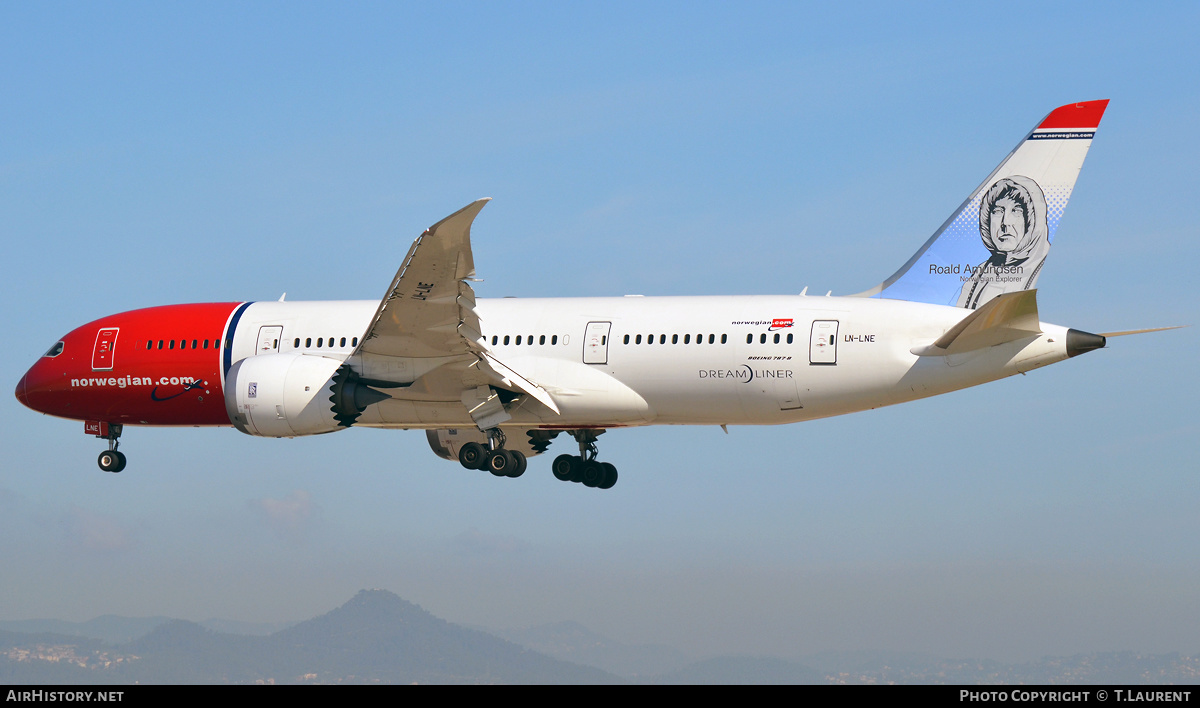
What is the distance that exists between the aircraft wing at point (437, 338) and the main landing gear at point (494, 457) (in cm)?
82

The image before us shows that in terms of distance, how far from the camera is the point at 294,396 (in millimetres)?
27375

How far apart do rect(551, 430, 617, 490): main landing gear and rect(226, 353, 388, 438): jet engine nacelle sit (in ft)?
19.2

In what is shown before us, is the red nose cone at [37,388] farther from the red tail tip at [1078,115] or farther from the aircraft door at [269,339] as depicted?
the red tail tip at [1078,115]

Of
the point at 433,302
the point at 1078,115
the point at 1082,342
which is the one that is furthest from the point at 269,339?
the point at 1078,115

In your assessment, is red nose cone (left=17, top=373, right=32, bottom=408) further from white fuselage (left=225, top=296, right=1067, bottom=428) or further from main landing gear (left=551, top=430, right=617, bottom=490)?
main landing gear (left=551, top=430, right=617, bottom=490)

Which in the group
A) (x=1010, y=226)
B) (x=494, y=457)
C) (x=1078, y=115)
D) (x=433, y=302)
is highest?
(x=1078, y=115)

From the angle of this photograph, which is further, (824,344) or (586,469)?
(586,469)

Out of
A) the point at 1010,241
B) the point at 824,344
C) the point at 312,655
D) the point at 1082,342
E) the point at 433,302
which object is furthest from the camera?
the point at 312,655

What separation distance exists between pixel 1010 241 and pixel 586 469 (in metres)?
11.4

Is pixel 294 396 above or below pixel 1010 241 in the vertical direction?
below

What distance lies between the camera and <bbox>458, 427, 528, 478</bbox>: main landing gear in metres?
28.9

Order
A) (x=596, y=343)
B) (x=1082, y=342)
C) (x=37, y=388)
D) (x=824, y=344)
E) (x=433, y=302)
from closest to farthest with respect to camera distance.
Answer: (x=1082, y=342) → (x=433, y=302) → (x=824, y=344) → (x=596, y=343) → (x=37, y=388)

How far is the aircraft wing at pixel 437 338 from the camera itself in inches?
955

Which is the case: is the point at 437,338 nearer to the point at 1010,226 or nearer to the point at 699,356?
the point at 699,356
